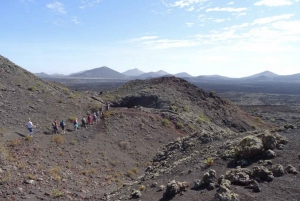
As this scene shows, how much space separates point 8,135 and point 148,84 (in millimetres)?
29319

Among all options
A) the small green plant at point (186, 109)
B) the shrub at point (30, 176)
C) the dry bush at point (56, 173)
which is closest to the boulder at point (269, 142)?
the dry bush at point (56, 173)

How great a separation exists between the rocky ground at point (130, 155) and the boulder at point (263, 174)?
1.3 inches

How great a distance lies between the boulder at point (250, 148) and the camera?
1114cm

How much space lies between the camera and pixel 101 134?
22172mm

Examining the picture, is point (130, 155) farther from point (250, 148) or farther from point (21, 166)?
point (250, 148)

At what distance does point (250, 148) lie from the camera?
11.1 m

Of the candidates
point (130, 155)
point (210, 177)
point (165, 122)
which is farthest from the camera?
point (165, 122)

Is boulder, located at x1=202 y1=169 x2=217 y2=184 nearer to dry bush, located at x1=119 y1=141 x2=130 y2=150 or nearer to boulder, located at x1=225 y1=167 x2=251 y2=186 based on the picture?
boulder, located at x1=225 y1=167 x2=251 y2=186

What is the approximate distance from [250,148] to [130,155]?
1105 centimetres

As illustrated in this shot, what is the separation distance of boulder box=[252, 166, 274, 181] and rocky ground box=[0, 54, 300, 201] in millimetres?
33

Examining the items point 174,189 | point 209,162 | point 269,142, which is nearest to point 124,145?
point 209,162

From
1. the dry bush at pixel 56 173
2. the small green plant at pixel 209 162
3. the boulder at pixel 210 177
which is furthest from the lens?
the dry bush at pixel 56 173

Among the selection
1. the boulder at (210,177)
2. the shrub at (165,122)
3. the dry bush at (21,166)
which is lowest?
the shrub at (165,122)

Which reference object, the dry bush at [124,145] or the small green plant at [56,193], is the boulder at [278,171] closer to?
the small green plant at [56,193]
